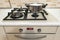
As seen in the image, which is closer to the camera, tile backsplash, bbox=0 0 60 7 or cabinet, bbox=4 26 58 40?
cabinet, bbox=4 26 58 40

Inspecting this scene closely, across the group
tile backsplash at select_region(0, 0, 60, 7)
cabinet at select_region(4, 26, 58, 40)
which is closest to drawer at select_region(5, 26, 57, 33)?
cabinet at select_region(4, 26, 58, 40)

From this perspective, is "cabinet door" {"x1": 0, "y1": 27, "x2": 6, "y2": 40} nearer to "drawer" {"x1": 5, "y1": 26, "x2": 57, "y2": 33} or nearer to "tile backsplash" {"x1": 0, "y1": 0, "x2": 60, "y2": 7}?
"drawer" {"x1": 5, "y1": 26, "x2": 57, "y2": 33}

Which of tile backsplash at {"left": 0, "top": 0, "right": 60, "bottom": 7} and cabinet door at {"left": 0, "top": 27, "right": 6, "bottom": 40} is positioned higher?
tile backsplash at {"left": 0, "top": 0, "right": 60, "bottom": 7}

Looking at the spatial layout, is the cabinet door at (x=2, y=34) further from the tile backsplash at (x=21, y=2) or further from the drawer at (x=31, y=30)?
the tile backsplash at (x=21, y=2)

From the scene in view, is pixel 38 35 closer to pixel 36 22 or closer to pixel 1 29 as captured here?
pixel 36 22

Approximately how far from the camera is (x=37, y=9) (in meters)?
0.91

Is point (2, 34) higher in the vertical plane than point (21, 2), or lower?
lower

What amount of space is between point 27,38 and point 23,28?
0.15m

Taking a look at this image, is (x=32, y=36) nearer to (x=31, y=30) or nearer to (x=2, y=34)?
(x=31, y=30)

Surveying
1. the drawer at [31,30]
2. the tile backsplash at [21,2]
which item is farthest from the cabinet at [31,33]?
the tile backsplash at [21,2]

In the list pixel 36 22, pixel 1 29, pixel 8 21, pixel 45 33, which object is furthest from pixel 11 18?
pixel 45 33

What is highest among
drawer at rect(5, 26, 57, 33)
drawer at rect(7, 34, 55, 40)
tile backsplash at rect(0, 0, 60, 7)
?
tile backsplash at rect(0, 0, 60, 7)

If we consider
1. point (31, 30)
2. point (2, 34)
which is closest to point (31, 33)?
point (31, 30)

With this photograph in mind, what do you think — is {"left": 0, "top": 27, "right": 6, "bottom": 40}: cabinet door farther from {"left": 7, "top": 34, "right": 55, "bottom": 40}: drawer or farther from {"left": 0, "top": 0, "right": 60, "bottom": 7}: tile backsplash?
{"left": 0, "top": 0, "right": 60, "bottom": 7}: tile backsplash
